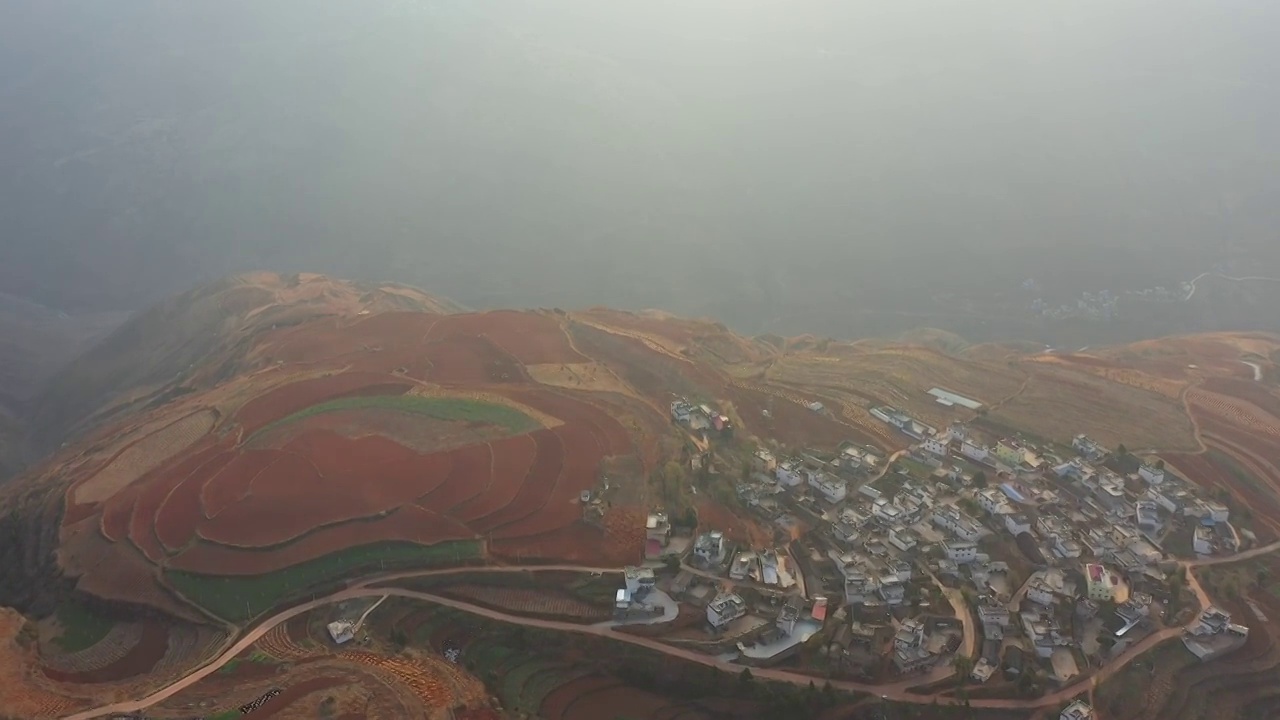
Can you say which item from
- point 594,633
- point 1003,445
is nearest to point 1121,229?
point 1003,445

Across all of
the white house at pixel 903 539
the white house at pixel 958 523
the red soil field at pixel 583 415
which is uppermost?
the red soil field at pixel 583 415

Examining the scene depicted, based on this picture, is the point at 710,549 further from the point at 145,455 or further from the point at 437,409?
the point at 145,455

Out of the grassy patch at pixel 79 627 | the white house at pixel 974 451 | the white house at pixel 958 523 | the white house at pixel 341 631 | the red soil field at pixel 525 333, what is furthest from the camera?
the red soil field at pixel 525 333

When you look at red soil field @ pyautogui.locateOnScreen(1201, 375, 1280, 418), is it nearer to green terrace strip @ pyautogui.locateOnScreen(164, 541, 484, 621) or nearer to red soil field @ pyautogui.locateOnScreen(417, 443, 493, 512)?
red soil field @ pyautogui.locateOnScreen(417, 443, 493, 512)

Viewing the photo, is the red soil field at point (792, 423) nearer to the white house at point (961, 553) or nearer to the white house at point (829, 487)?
the white house at point (829, 487)

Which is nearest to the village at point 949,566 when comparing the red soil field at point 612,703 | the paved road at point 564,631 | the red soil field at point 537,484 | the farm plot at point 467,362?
the paved road at point 564,631

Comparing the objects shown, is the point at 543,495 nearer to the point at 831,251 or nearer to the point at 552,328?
the point at 552,328
